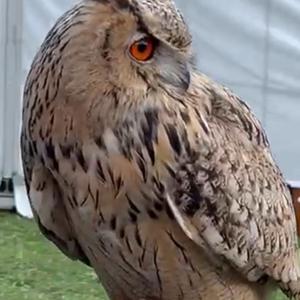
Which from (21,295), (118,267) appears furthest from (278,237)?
(21,295)

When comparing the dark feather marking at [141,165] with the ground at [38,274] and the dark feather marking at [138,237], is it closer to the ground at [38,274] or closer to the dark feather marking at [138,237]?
the dark feather marking at [138,237]

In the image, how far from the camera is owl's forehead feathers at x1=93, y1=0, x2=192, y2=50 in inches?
112

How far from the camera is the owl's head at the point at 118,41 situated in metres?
2.85

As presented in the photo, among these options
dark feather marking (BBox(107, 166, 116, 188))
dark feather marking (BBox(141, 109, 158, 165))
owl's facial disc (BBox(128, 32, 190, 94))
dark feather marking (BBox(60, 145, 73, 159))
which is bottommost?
dark feather marking (BBox(107, 166, 116, 188))

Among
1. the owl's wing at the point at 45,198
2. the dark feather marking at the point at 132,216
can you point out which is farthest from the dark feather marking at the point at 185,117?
the owl's wing at the point at 45,198

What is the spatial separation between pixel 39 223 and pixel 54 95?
0.46 meters

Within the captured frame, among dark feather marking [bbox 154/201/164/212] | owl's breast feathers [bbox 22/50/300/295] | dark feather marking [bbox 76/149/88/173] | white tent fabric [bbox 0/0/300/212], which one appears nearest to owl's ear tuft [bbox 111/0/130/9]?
owl's breast feathers [bbox 22/50/300/295]

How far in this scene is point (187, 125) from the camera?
3.03 m

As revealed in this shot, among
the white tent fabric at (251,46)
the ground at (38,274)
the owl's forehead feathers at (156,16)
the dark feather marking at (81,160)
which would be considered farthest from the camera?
the white tent fabric at (251,46)

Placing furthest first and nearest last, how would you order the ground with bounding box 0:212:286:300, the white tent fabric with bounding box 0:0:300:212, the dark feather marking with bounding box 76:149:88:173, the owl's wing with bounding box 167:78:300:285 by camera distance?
the white tent fabric with bounding box 0:0:300:212, the ground with bounding box 0:212:286:300, the owl's wing with bounding box 167:78:300:285, the dark feather marking with bounding box 76:149:88:173

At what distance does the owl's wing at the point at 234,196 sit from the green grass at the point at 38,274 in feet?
6.68

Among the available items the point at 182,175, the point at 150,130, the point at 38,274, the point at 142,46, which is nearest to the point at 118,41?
the point at 142,46

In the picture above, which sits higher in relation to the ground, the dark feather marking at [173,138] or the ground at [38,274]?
the dark feather marking at [173,138]

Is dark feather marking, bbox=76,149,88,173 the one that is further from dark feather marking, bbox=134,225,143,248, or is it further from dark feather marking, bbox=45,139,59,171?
dark feather marking, bbox=134,225,143,248
